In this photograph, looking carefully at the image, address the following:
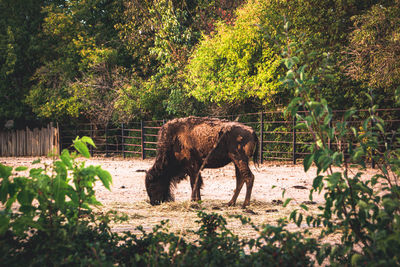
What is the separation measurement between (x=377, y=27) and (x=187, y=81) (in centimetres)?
885

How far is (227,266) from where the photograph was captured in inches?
82.9

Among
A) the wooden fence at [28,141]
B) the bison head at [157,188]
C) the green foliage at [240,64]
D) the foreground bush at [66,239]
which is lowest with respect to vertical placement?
the wooden fence at [28,141]

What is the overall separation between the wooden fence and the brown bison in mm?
18396

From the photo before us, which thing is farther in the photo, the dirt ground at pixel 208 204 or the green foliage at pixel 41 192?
the dirt ground at pixel 208 204

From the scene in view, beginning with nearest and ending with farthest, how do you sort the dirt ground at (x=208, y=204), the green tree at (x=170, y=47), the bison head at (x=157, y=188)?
the dirt ground at (x=208, y=204) → the bison head at (x=157, y=188) → the green tree at (x=170, y=47)

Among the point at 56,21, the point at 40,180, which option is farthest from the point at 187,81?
the point at 40,180

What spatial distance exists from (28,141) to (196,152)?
21129mm

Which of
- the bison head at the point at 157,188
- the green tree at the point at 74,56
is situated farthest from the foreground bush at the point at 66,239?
the green tree at the point at 74,56

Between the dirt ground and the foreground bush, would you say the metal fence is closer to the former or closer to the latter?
the dirt ground

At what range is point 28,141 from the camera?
79.7 feet

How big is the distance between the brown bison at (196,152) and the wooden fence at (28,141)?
18.4 meters

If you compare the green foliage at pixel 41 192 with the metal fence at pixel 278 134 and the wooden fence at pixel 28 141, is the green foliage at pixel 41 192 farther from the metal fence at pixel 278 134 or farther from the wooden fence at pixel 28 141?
the wooden fence at pixel 28 141

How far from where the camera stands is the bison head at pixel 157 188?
250 inches

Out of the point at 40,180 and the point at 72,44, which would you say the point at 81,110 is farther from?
the point at 40,180
